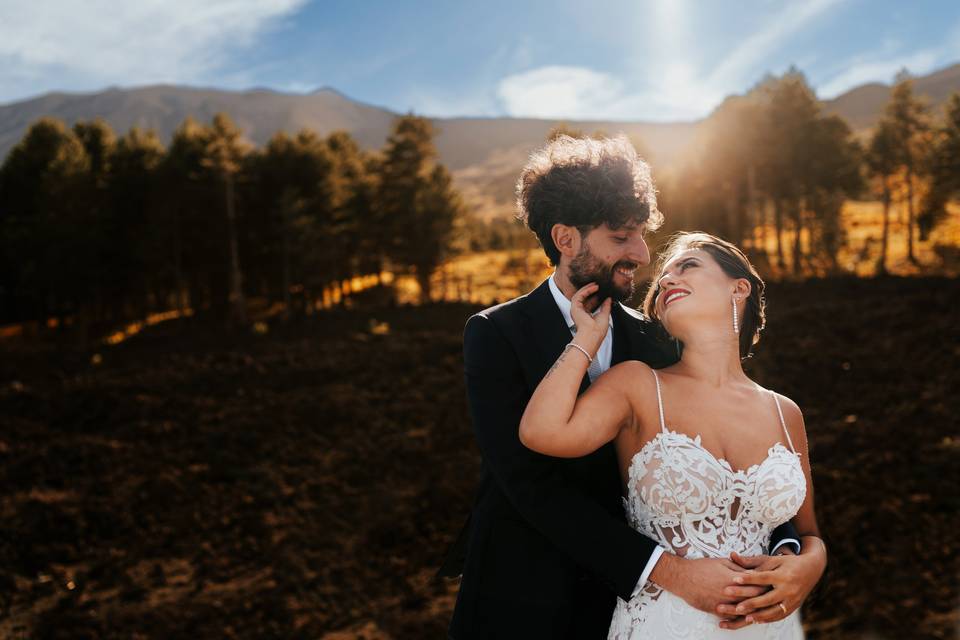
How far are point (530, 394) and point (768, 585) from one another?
119 centimetres

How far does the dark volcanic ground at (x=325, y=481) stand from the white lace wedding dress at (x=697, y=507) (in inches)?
21.2

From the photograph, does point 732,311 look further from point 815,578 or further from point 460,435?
point 460,435

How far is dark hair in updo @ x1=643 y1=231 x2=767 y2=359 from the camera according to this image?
9.89ft

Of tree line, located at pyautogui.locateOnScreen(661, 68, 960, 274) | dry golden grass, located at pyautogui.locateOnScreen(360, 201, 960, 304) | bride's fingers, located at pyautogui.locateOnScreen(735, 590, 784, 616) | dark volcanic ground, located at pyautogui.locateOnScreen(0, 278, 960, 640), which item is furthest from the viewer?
dry golden grass, located at pyautogui.locateOnScreen(360, 201, 960, 304)

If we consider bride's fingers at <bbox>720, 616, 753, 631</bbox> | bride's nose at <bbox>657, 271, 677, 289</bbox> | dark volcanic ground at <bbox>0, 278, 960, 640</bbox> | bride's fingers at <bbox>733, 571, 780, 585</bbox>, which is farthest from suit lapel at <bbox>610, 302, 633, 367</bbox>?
dark volcanic ground at <bbox>0, 278, 960, 640</bbox>

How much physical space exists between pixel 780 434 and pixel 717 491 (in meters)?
0.39

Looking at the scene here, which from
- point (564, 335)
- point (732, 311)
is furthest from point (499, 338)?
point (732, 311)

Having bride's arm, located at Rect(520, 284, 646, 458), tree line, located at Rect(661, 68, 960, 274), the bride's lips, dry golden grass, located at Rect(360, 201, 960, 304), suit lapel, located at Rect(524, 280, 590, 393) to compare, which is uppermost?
tree line, located at Rect(661, 68, 960, 274)

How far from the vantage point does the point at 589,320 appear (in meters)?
2.80

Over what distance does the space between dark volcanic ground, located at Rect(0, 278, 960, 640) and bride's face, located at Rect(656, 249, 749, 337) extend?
1.31 meters

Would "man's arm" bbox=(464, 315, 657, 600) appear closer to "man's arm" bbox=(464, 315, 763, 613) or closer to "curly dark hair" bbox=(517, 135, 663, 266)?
"man's arm" bbox=(464, 315, 763, 613)

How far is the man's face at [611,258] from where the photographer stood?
3.07 metres

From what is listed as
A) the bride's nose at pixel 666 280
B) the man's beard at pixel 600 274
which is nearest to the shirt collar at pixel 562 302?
the man's beard at pixel 600 274

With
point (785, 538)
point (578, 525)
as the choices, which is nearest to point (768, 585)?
point (785, 538)
